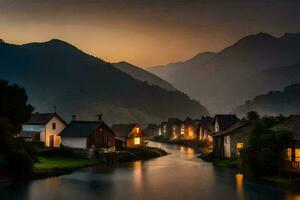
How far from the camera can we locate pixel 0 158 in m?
56.0

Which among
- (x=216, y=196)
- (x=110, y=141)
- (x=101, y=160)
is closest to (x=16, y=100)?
(x=101, y=160)

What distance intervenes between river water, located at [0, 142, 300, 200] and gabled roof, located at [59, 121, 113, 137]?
1814 cm

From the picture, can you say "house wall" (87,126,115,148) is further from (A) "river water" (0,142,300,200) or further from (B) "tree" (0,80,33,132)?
(A) "river water" (0,142,300,200)

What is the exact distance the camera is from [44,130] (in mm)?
94438

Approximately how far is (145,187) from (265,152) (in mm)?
14335

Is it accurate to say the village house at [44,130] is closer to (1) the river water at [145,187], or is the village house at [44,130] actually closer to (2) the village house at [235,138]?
(1) the river water at [145,187]

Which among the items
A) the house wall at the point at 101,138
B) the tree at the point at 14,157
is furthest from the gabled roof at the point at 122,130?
the tree at the point at 14,157

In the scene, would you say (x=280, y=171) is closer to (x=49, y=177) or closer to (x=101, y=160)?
(x=49, y=177)

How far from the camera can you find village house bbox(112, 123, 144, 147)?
348 feet

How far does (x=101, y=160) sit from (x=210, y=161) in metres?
18.5

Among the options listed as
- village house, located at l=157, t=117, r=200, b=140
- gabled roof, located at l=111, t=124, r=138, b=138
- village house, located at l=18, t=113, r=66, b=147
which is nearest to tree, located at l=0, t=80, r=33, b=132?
village house, located at l=18, t=113, r=66, b=147

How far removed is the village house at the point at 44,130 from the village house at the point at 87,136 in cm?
770

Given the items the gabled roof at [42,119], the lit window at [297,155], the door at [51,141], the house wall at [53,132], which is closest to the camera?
the lit window at [297,155]

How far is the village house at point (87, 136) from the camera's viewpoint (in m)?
85.3
